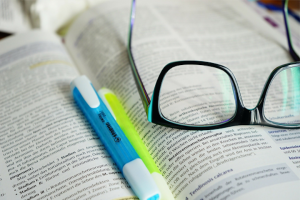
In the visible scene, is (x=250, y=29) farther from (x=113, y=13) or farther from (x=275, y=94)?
(x=113, y=13)

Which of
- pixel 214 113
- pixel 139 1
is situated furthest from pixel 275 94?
pixel 139 1

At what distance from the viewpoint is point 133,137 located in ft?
1.24

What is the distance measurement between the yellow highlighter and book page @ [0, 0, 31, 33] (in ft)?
1.06

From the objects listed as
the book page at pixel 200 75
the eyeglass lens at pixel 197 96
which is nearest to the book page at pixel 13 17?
the book page at pixel 200 75

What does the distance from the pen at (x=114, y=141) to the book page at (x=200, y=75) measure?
4cm

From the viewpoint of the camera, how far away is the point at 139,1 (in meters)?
0.63

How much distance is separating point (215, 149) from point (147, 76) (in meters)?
0.18

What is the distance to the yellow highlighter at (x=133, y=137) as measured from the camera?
1.08ft

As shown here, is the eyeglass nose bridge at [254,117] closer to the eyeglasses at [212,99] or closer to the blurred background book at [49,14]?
the eyeglasses at [212,99]

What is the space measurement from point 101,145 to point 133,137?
0.05 m

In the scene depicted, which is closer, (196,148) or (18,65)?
(196,148)

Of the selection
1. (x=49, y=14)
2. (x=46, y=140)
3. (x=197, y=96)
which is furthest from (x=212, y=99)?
(x=49, y=14)

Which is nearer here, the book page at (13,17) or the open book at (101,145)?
the open book at (101,145)

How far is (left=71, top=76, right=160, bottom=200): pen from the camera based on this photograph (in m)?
0.31
